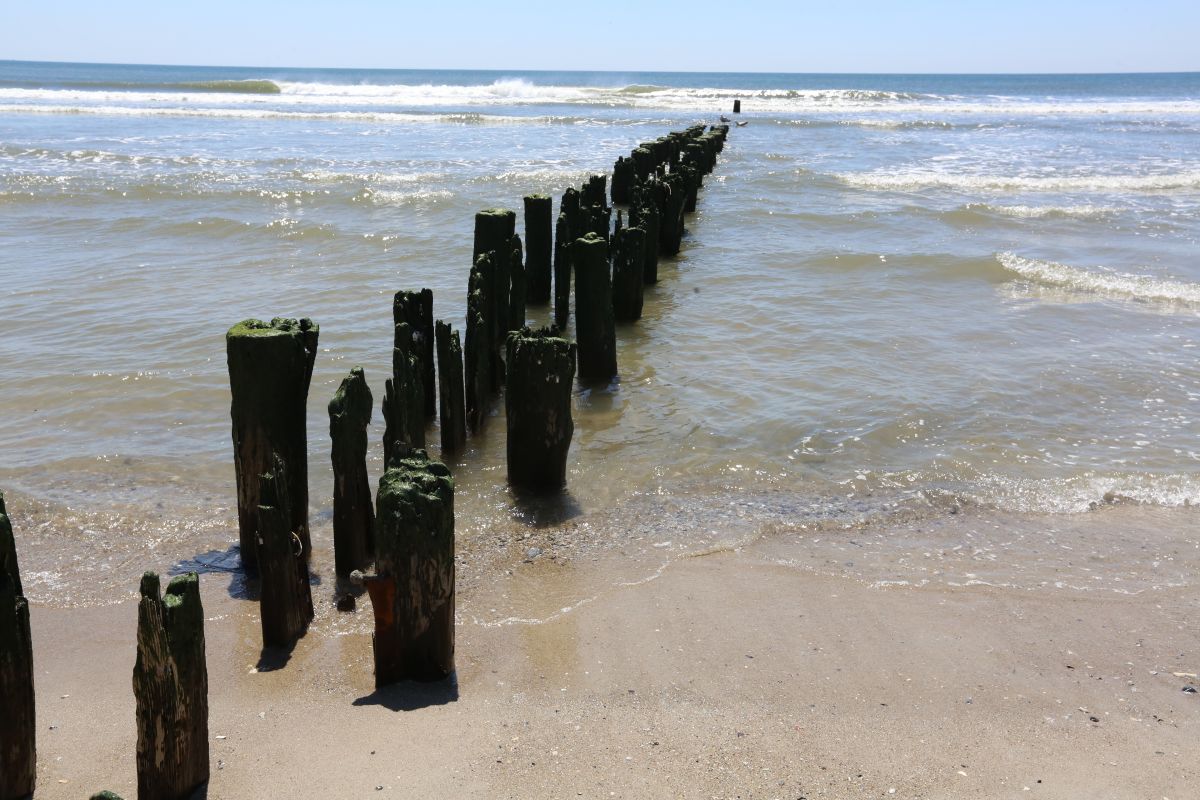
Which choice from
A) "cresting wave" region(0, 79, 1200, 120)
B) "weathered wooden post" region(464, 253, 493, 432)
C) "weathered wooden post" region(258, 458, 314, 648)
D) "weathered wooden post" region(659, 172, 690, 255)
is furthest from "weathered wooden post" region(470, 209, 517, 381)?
"cresting wave" region(0, 79, 1200, 120)

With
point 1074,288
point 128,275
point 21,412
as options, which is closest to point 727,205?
point 1074,288

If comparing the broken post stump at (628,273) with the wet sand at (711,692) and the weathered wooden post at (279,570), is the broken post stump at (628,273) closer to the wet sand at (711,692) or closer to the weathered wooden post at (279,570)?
the wet sand at (711,692)

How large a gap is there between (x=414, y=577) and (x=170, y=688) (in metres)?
1.08

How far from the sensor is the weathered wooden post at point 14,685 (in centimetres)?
336

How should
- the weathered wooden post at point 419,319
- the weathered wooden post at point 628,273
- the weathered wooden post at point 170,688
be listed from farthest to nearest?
the weathered wooden post at point 628,273 < the weathered wooden post at point 419,319 < the weathered wooden post at point 170,688

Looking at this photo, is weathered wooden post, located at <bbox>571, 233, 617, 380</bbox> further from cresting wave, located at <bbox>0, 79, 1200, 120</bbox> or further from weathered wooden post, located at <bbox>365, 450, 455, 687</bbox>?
cresting wave, located at <bbox>0, 79, 1200, 120</bbox>

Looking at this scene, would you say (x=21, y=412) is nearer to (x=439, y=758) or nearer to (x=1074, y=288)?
(x=439, y=758)

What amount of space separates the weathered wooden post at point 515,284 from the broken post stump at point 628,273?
4.40ft

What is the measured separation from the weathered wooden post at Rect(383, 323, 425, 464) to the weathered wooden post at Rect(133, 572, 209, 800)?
6.94 feet

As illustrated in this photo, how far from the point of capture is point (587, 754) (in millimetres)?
3920

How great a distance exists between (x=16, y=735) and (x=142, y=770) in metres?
0.43

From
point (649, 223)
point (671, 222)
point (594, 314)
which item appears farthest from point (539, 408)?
point (671, 222)

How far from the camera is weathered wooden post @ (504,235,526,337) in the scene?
9266mm

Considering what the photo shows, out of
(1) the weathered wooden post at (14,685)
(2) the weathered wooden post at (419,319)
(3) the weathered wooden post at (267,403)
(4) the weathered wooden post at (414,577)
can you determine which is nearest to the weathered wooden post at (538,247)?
(2) the weathered wooden post at (419,319)
